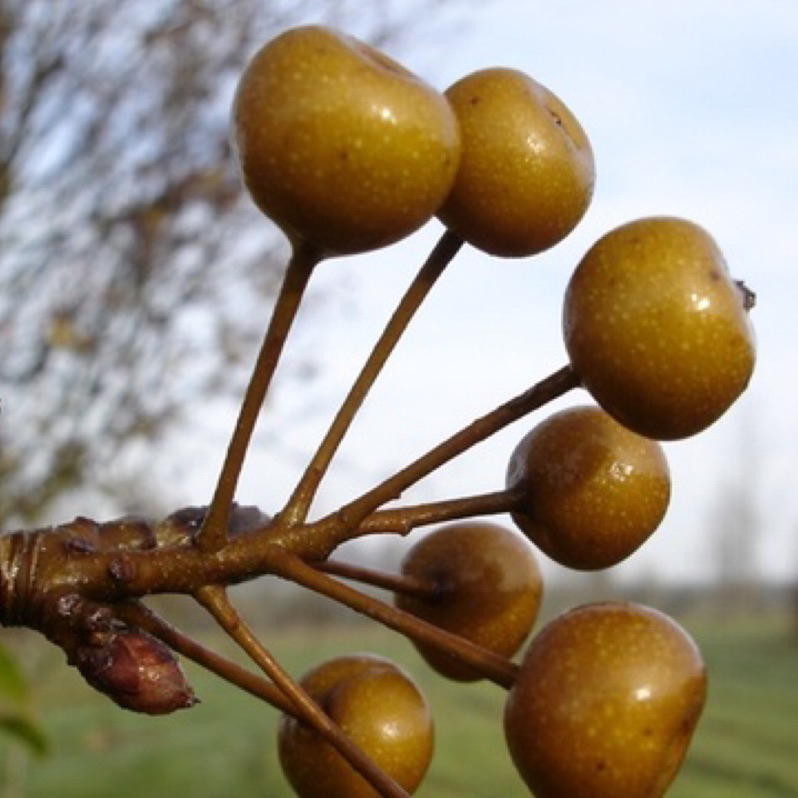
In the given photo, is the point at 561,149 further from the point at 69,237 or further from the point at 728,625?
the point at 728,625

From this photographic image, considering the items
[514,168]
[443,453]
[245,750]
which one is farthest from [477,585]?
[245,750]

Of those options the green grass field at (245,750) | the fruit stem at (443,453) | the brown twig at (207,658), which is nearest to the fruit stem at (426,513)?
the fruit stem at (443,453)

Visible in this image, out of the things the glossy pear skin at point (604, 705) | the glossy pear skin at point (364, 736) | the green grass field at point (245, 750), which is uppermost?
the glossy pear skin at point (604, 705)

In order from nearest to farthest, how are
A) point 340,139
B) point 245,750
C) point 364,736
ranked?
point 340,139, point 364,736, point 245,750

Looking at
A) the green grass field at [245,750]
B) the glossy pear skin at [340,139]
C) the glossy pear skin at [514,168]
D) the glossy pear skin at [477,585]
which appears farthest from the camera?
the green grass field at [245,750]

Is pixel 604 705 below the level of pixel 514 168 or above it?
below

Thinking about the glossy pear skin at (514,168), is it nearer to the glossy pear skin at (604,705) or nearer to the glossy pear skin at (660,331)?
the glossy pear skin at (660,331)

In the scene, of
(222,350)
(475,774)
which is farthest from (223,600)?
(475,774)

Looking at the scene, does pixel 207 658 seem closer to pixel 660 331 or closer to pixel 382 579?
pixel 382 579
